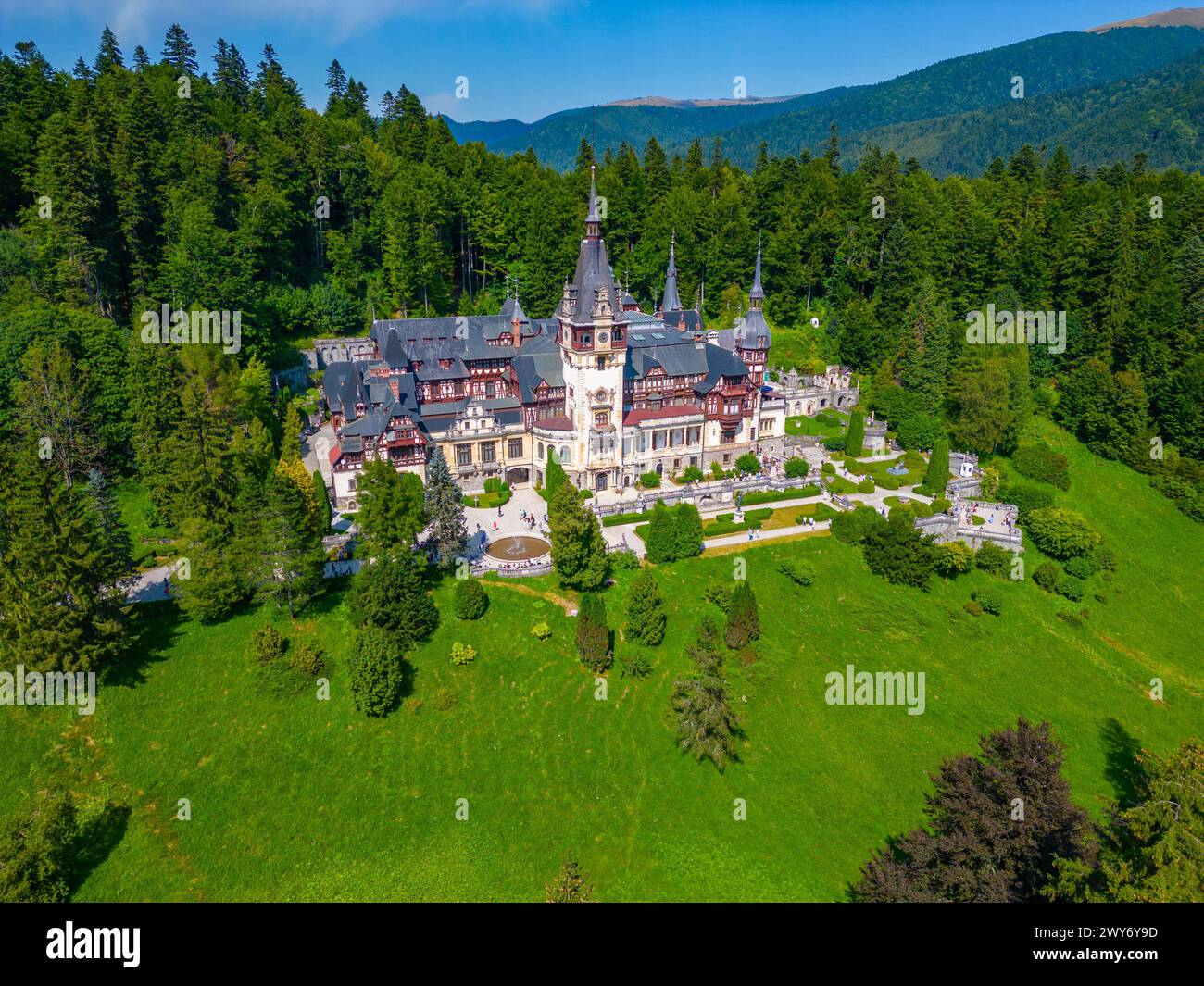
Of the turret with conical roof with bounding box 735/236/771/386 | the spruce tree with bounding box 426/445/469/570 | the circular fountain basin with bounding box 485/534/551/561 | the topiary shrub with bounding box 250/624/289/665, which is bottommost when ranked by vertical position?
the topiary shrub with bounding box 250/624/289/665

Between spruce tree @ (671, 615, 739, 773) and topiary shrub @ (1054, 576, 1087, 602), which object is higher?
topiary shrub @ (1054, 576, 1087, 602)

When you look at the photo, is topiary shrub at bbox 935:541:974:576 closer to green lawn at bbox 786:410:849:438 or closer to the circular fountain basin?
green lawn at bbox 786:410:849:438

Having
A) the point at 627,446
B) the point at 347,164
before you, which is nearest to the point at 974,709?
the point at 627,446

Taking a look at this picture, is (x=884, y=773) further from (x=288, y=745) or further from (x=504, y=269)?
(x=504, y=269)

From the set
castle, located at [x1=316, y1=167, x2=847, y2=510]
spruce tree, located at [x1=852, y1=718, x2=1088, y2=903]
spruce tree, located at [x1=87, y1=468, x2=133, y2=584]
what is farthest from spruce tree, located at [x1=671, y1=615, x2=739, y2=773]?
spruce tree, located at [x1=87, y1=468, x2=133, y2=584]

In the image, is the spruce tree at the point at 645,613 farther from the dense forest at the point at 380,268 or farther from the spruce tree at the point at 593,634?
the dense forest at the point at 380,268

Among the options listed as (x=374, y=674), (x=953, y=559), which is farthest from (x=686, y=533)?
(x=374, y=674)

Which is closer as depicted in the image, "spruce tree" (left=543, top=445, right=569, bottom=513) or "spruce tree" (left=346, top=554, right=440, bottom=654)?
"spruce tree" (left=346, top=554, right=440, bottom=654)

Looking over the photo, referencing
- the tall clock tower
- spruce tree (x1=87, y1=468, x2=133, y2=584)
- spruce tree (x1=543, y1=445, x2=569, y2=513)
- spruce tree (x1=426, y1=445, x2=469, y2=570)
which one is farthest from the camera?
the tall clock tower
